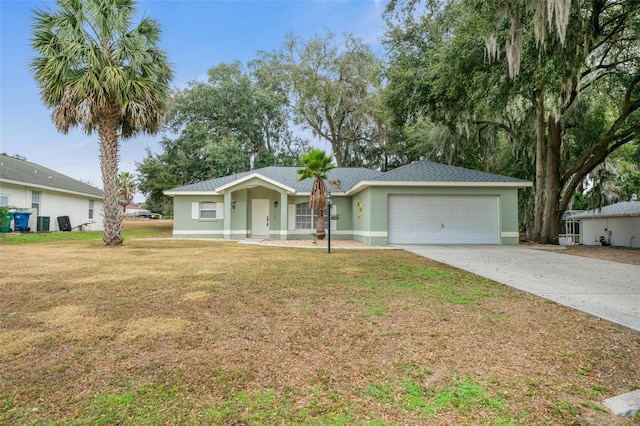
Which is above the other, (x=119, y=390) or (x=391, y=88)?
(x=391, y=88)

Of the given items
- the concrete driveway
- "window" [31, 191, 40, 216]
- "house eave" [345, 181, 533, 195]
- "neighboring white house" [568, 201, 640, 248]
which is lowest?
the concrete driveway

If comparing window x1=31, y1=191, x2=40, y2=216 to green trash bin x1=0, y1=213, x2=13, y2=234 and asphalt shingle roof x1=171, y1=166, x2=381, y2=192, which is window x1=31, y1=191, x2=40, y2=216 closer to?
green trash bin x1=0, y1=213, x2=13, y2=234

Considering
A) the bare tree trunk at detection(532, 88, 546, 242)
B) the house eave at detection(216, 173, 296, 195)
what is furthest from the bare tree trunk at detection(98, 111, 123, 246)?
the bare tree trunk at detection(532, 88, 546, 242)

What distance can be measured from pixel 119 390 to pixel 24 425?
1.66ft

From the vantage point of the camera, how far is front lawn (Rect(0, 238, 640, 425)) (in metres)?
2.16

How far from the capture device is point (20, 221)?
53.1ft

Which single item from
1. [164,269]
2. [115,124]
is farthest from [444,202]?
[115,124]

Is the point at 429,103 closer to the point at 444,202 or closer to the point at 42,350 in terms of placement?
the point at 444,202

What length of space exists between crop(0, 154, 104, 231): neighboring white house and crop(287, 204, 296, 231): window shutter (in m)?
12.6

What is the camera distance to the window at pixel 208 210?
18.1 metres

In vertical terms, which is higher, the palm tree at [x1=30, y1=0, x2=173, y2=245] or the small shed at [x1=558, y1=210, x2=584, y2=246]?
the palm tree at [x1=30, y1=0, x2=173, y2=245]

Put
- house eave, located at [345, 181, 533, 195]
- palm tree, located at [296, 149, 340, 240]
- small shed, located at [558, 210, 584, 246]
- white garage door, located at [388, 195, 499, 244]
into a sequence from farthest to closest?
small shed, located at [558, 210, 584, 246]
palm tree, located at [296, 149, 340, 240]
white garage door, located at [388, 195, 499, 244]
house eave, located at [345, 181, 533, 195]

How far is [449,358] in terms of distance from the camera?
2871mm

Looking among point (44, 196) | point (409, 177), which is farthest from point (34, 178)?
point (409, 177)
